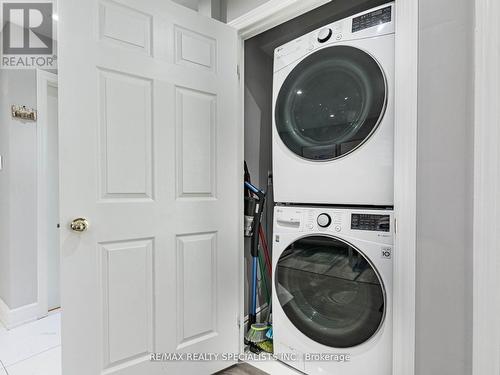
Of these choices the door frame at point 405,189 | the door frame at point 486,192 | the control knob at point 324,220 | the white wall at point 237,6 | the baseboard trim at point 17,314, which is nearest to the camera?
the door frame at point 486,192

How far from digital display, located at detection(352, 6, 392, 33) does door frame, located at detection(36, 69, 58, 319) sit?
2372mm

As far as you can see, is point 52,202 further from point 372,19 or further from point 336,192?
point 372,19

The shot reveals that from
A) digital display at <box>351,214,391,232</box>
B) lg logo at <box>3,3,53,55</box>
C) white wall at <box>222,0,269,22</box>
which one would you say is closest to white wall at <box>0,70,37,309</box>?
lg logo at <box>3,3,53,55</box>

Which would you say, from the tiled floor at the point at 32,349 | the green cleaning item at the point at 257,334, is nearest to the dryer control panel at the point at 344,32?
the green cleaning item at the point at 257,334

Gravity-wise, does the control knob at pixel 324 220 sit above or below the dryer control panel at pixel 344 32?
below

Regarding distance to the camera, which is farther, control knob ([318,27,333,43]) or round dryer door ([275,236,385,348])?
control knob ([318,27,333,43])

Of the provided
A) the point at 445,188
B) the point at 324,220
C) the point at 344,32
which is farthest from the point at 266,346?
the point at 344,32

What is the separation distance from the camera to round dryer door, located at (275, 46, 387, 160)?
50.2 inches

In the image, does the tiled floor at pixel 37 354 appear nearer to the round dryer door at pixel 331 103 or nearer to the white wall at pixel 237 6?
the round dryer door at pixel 331 103

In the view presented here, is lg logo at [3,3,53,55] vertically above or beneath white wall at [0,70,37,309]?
above

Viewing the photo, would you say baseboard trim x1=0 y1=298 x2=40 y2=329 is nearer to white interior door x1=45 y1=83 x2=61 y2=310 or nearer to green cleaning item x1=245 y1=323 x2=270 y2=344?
white interior door x1=45 y1=83 x2=61 y2=310

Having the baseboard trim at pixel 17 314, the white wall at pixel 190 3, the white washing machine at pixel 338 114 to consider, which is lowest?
the baseboard trim at pixel 17 314

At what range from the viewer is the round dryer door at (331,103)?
1.27 meters

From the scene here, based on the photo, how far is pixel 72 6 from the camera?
1.10 meters
